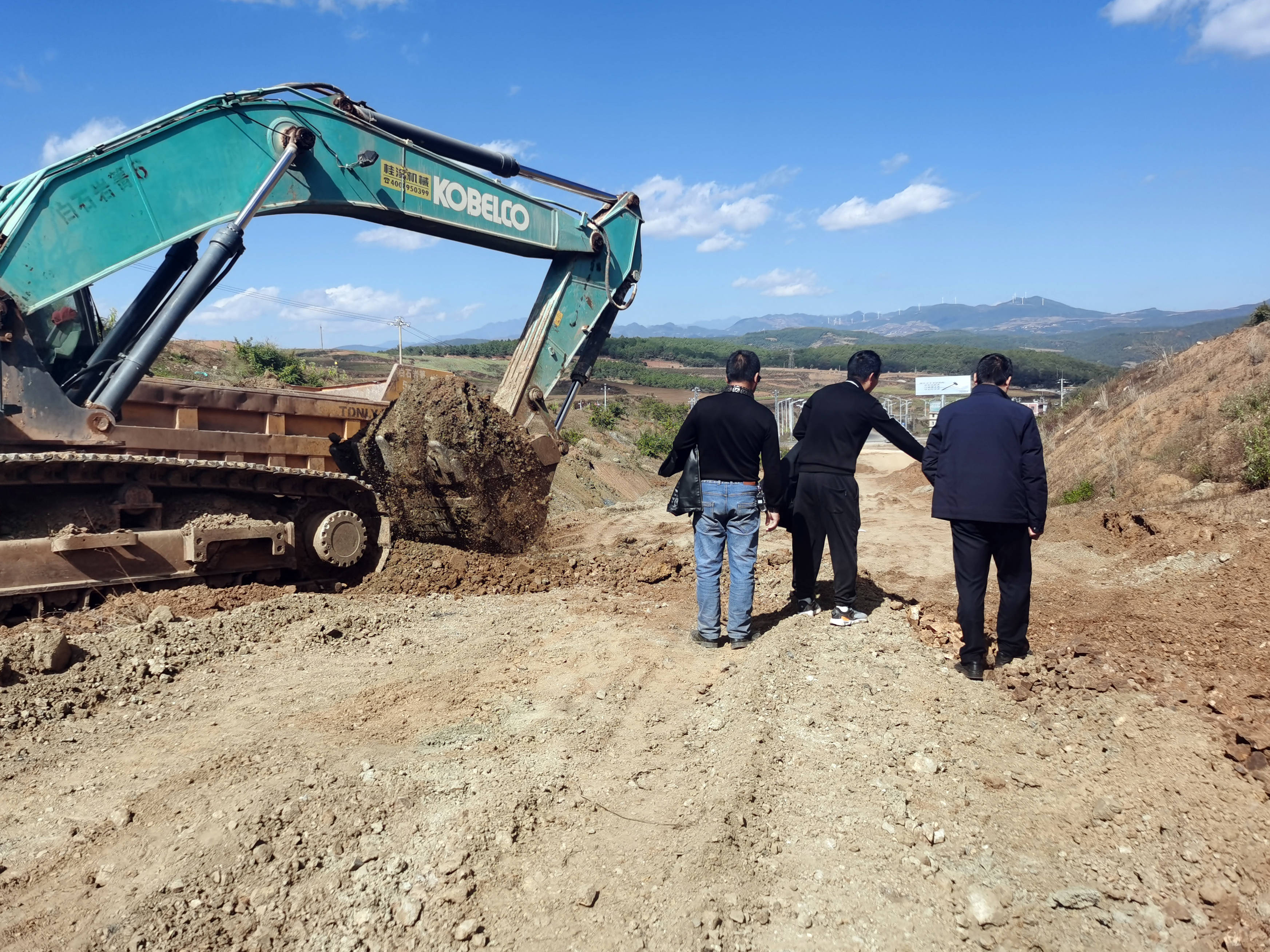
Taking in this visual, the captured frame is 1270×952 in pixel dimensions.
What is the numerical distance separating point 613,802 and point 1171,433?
474 inches

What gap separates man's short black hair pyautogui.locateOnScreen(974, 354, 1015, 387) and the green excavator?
14.4 feet

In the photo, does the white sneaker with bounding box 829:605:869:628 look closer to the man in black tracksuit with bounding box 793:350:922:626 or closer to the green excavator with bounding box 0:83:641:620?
the man in black tracksuit with bounding box 793:350:922:626

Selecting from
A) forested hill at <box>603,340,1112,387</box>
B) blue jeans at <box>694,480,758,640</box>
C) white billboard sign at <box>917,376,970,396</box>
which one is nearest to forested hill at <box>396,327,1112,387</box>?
forested hill at <box>603,340,1112,387</box>

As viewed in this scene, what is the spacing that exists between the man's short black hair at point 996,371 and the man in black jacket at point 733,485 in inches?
48.6

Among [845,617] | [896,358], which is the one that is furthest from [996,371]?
[896,358]

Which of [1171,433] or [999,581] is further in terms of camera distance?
[1171,433]

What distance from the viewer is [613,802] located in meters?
3.38

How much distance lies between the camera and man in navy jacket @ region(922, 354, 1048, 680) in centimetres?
461

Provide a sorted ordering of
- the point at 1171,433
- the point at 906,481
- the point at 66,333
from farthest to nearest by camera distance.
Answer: the point at 906,481, the point at 1171,433, the point at 66,333

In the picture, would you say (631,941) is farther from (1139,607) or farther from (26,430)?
(26,430)

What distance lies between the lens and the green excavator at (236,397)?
20.0 feet

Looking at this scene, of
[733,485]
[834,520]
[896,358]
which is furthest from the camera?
[896,358]

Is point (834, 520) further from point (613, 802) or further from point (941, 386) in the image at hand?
point (941, 386)

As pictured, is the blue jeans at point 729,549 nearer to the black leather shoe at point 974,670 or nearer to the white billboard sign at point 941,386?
the black leather shoe at point 974,670
